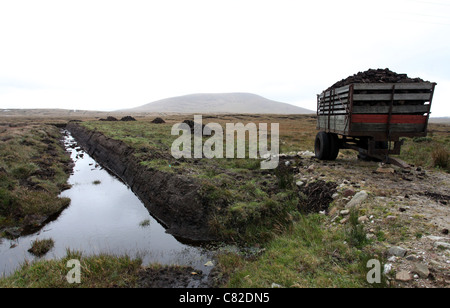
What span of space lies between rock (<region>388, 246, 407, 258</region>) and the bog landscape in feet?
0.06

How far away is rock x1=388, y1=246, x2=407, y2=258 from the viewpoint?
4.31m

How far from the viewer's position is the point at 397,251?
14.3 feet

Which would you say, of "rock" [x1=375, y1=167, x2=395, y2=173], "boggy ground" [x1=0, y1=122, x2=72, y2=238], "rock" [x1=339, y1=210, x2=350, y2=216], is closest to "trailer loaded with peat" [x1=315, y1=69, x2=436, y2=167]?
"rock" [x1=375, y1=167, x2=395, y2=173]

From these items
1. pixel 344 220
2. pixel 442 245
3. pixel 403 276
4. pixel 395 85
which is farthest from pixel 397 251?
pixel 395 85

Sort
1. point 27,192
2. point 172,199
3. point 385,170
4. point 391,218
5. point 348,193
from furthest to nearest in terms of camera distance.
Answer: point 27,192 < point 172,199 < point 385,170 < point 348,193 < point 391,218

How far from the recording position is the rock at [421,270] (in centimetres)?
372

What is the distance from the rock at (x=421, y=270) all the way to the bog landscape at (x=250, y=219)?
2 cm

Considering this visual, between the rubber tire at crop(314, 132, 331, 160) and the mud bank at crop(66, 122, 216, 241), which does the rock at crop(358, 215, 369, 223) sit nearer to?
the mud bank at crop(66, 122, 216, 241)

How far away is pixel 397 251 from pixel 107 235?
8393 millimetres

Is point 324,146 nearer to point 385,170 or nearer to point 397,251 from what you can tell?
point 385,170

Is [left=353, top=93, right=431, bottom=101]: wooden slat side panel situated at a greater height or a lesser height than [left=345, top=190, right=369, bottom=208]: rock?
greater

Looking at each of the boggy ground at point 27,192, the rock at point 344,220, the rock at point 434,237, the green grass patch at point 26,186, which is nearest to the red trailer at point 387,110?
the rock at point 344,220
